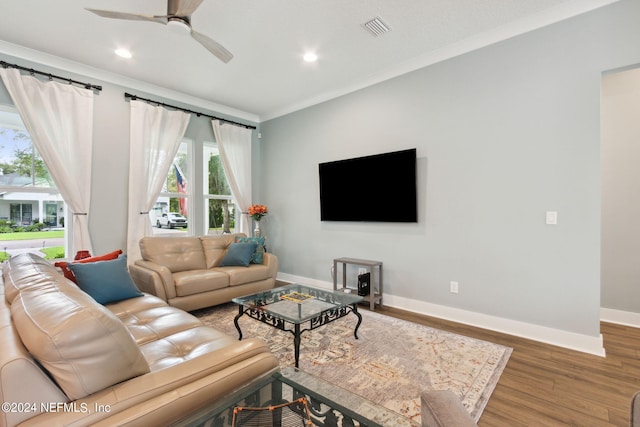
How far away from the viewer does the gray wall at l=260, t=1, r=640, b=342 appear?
2596mm

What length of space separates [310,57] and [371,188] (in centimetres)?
174

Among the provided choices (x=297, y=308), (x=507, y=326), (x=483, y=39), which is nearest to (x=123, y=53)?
(x=297, y=308)

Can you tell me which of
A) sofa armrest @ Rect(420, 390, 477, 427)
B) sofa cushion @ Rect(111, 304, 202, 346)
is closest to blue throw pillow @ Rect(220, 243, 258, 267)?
sofa cushion @ Rect(111, 304, 202, 346)

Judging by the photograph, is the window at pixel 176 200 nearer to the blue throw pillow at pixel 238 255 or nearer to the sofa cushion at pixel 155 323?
the blue throw pillow at pixel 238 255

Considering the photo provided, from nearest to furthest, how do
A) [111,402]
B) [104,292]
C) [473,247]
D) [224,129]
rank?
[111,402], [104,292], [473,247], [224,129]

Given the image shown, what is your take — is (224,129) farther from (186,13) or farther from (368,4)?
(368,4)

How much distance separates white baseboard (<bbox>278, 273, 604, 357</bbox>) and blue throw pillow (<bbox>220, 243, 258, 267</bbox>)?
1884mm

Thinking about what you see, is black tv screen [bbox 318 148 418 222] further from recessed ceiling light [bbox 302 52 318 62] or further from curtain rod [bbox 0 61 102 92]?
curtain rod [bbox 0 61 102 92]

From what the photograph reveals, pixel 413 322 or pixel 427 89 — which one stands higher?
pixel 427 89

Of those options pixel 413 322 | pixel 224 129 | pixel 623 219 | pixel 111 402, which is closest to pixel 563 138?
pixel 623 219

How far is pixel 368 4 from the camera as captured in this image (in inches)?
103

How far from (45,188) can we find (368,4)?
411 cm

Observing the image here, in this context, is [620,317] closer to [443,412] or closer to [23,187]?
[443,412]

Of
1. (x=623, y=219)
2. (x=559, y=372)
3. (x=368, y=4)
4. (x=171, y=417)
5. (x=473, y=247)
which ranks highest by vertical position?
(x=368, y=4)
